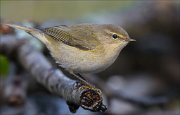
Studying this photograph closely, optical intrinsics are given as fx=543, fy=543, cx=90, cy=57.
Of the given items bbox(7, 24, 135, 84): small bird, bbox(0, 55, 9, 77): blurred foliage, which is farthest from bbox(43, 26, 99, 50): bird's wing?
bbox(0, 55, 9, 77): blurred foliage

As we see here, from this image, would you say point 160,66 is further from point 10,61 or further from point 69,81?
point 69,81

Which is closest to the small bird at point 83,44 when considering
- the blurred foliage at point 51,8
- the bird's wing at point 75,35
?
the bird's wing at point 75,35

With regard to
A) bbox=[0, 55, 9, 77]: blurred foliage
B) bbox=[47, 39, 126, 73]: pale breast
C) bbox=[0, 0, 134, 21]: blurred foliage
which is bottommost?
bbox=[0, 0, 134, 21]: blurred foliage

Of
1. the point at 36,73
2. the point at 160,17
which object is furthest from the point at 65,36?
the point at 160,17

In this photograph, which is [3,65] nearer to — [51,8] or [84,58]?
[84,58]

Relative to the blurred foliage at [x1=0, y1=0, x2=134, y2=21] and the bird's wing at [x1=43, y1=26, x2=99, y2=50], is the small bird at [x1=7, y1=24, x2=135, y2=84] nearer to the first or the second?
the bird's wing at [x1=43, y1=26, x2=99, y2=50]

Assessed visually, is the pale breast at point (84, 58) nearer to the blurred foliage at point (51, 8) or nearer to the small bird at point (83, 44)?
the small bird at point (83, 44)
